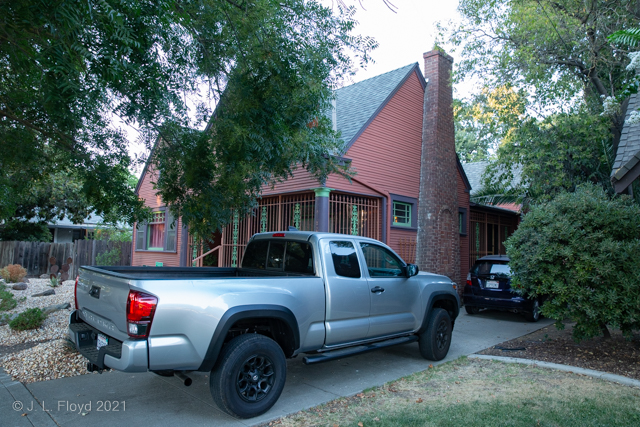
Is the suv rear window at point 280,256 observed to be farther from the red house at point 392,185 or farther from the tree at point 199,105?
the red house at point 392,185

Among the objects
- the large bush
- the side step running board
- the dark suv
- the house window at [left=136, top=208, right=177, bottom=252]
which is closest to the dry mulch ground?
the large bush

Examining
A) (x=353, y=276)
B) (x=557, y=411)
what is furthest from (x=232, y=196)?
(x=557, y=411)

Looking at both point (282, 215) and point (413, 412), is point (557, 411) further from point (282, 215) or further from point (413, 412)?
point (282, 215)

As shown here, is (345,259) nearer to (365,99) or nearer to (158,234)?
(365,99)

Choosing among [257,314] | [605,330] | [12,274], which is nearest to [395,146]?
[605,330]

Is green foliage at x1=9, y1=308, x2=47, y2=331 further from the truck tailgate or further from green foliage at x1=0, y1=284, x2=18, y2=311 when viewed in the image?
the truck tailgate

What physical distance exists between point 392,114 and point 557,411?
935cm

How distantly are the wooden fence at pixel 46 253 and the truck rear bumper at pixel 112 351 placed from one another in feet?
53.2

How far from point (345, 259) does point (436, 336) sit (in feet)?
6.98

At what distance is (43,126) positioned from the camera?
7.73 metres

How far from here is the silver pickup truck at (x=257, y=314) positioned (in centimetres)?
383

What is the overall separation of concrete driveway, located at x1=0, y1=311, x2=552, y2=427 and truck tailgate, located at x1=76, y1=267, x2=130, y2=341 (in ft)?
2.95

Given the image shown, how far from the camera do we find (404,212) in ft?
41.6

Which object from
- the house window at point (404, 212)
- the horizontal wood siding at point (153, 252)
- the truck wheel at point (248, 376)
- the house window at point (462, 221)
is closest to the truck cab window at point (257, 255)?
the truck wheel at point (248, 376)
